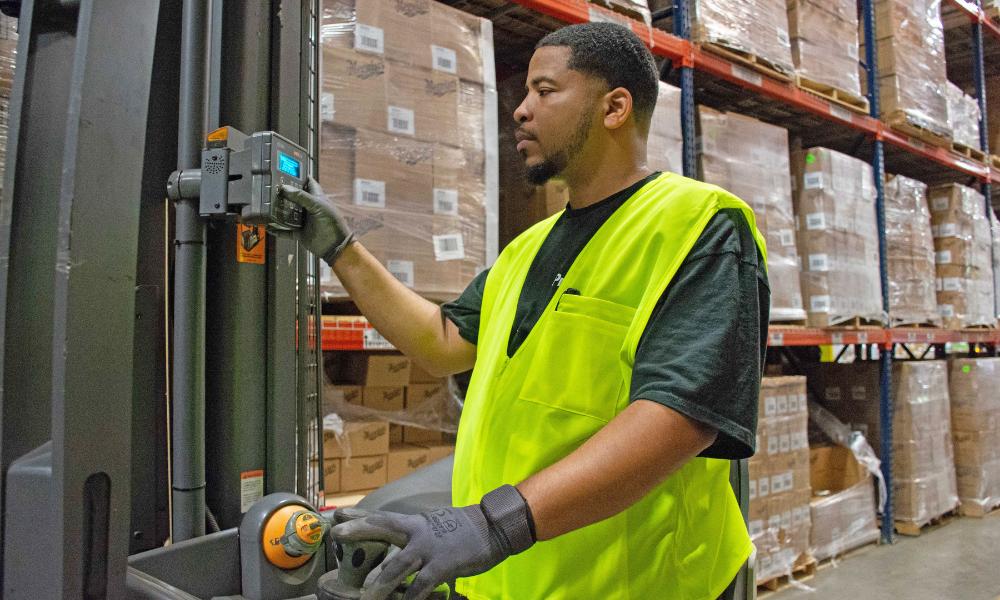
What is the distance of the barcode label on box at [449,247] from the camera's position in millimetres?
2830

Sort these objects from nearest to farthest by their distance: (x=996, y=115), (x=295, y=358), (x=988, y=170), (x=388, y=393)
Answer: (x=295, y=358) → (x=388, y=393) → (x=988, y=170) → (x=996, y=115)

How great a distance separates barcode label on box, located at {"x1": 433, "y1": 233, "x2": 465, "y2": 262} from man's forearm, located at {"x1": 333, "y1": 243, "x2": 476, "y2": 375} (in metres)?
0.95

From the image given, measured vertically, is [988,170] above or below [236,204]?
above

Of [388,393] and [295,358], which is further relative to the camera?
[388,393]

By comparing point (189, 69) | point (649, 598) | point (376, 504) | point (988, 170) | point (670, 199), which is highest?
point (988, 170)

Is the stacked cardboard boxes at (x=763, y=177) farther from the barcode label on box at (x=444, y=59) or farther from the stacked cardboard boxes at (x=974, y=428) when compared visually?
the stacked cardboard boxes at (x=974, y=428)

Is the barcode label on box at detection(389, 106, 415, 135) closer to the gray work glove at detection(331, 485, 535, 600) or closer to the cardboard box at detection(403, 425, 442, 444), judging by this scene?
the cardboard box at detection(403, 425, 442, 444)

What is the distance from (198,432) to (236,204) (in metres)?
0.45

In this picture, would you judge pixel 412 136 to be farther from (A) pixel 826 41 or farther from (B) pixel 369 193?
(A) pixel 826 41

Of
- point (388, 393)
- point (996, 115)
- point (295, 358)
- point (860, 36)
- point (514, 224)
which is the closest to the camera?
point (295, 358)

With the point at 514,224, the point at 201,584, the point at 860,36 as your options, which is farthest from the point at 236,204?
the point at 860,36

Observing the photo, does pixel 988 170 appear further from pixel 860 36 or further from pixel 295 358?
pixel 295 358

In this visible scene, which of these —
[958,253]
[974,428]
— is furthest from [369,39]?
[974,428]

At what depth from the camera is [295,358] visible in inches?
63.9
